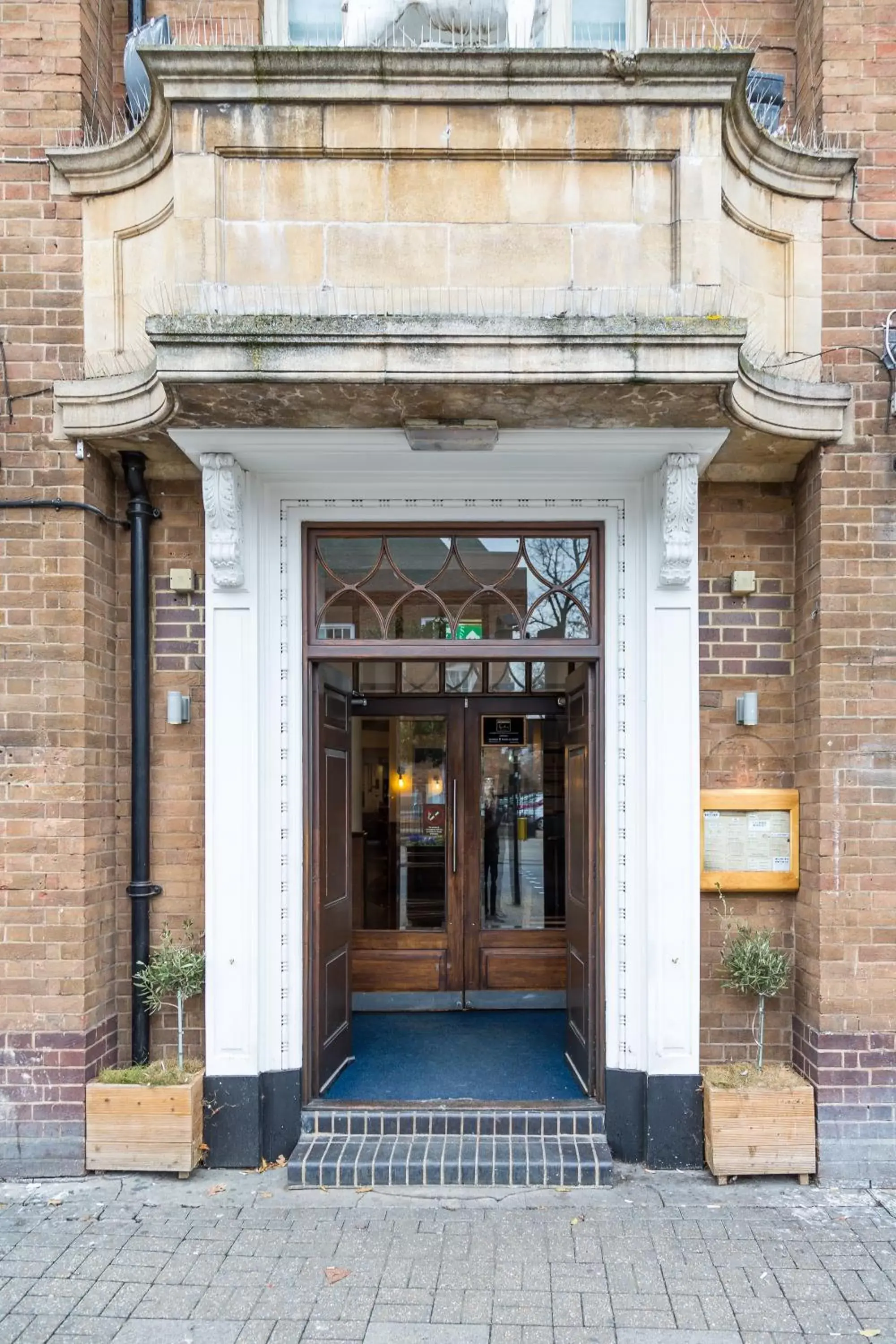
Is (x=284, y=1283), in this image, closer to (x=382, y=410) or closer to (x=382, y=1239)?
(x=382, y=1239)

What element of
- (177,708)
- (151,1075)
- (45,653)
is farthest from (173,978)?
(45,653)

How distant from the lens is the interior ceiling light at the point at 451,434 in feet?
13.6

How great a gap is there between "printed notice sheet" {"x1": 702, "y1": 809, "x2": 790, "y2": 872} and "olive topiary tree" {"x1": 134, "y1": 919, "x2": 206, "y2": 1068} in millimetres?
2823

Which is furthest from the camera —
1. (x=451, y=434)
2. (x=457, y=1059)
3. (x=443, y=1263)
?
(x=457, y=1059)

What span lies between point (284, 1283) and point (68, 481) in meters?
3.94

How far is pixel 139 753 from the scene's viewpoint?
4785 mm

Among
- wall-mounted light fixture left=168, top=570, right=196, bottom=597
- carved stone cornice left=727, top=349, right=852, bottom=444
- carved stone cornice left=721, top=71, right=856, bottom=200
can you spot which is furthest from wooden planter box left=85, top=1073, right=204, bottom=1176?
carved stone cornice left=721, top=71, right=856, bottom=200

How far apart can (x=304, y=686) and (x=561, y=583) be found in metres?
1.57

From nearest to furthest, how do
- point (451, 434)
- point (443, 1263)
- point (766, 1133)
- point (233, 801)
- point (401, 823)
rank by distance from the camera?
point (443, 1263), point (451, 434), point (766, 1133), point (233, 801), point (401, 823)

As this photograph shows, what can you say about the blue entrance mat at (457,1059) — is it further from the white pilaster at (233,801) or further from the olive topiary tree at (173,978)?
the olive topiary tree at (173,978)

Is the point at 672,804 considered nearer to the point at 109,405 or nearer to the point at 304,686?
the point at 304,686

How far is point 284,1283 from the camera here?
363cm

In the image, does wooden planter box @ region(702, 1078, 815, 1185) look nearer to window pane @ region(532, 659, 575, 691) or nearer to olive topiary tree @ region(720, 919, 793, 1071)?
olive topiary tree @ region(720, 919, 793, 1071)

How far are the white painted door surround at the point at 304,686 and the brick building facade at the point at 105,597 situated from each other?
0.27m
